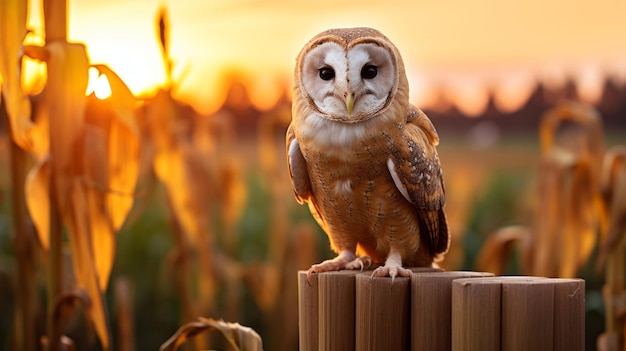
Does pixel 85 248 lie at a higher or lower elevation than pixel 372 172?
lower

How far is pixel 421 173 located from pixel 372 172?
4.5 inches

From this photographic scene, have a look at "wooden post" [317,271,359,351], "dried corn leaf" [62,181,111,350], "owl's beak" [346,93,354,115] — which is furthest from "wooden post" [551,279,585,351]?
"dried corn leaf" [62,181,111,350]

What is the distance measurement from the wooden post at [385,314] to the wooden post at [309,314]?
0.13 meters

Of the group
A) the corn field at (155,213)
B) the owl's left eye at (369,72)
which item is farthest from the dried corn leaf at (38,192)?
the owl's left eye at (369,72)

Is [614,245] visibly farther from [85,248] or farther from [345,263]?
[85,248]

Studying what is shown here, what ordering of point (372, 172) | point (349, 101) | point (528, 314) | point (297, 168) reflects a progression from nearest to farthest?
point (528, 314)
point (349, 101)
point (372, 172)
point (297, 168)

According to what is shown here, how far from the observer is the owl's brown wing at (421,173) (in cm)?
161

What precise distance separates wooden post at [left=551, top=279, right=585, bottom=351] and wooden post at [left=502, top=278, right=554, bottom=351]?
0.01 meters

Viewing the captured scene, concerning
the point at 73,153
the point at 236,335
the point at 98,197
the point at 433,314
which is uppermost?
the point at 73,153

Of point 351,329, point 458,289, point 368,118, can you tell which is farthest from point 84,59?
point 458,289

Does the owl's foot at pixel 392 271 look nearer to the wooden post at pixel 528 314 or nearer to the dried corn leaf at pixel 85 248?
the wooden post at pixel 528 314

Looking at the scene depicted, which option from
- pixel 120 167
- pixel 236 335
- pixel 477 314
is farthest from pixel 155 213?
pixel 477 314

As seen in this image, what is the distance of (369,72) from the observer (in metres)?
1.55

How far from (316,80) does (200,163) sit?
1.26 m
